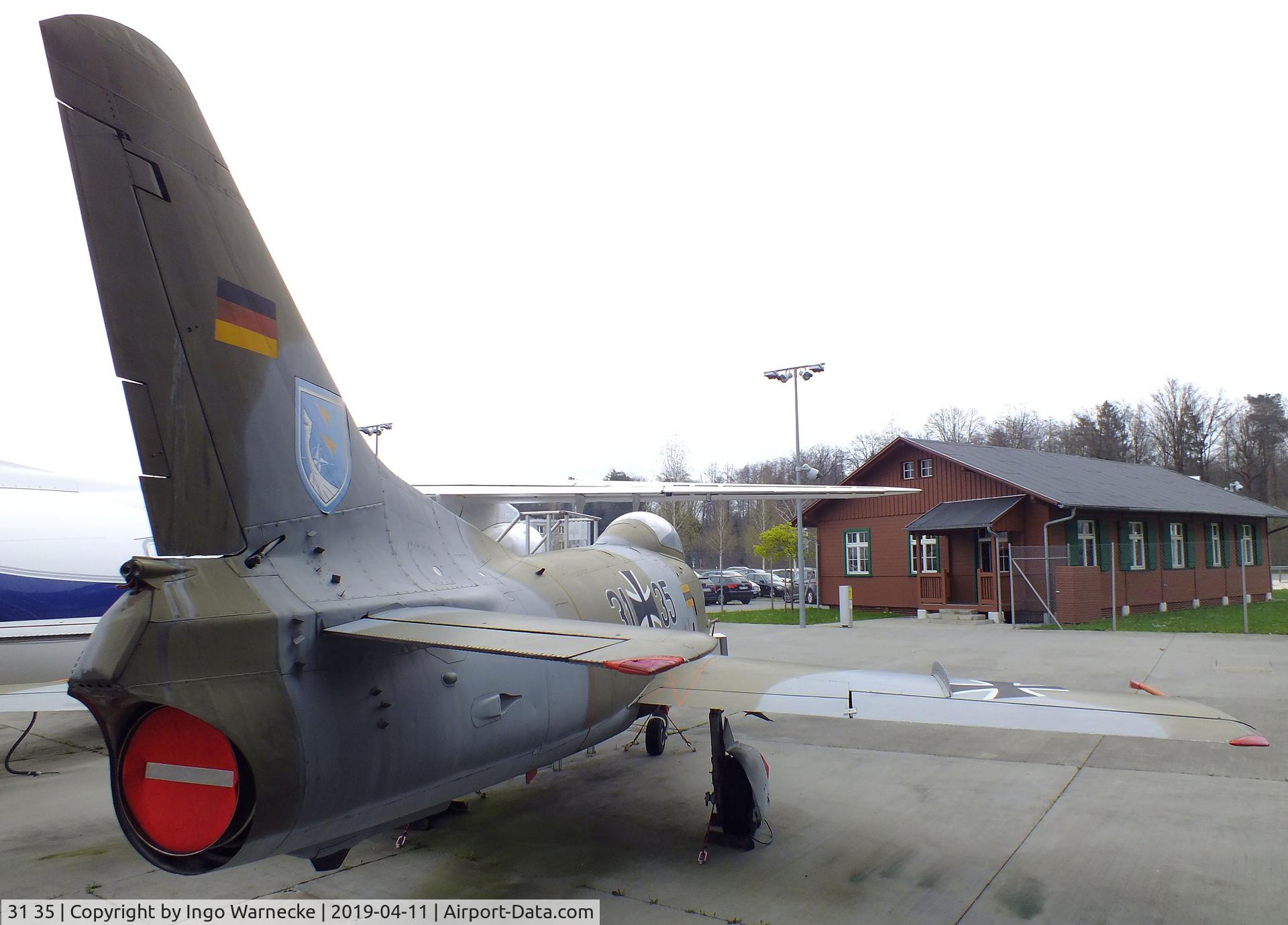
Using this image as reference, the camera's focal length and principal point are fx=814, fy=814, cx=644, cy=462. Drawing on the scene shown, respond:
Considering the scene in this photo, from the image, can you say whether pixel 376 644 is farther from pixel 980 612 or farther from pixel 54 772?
pixel 980 612

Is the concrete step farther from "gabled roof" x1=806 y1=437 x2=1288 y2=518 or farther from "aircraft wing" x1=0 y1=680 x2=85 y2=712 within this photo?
"aircraft wing" x1=0 y1=680 x2=85 y2=712

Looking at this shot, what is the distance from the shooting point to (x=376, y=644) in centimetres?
449

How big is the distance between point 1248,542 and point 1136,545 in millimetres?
11588

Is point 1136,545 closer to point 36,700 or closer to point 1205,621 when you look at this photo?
point 1205,621

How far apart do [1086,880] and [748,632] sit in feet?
55.0

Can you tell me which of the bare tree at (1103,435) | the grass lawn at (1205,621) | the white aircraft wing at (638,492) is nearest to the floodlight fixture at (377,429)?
the white aircraft wing at (638,492)

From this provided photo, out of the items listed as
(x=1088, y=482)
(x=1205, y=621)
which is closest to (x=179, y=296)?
(x=1205, y=621)

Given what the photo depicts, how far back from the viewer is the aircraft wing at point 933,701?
443 cm

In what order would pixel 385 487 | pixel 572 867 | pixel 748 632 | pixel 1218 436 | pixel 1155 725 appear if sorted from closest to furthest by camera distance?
pixel 1155 725
pixel 385 487
pixel 572 867
pixel 748 632
pixel 1218 436

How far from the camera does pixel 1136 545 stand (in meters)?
27.5

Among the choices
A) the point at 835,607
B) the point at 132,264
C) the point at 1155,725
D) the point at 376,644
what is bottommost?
the point at 835,607

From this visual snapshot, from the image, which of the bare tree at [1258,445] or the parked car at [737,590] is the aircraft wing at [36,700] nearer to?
the parked car at [737,590]

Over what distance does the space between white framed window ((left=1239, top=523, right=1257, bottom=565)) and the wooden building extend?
0.31 feet

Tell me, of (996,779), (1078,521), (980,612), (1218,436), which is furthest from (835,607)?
(1218,436)
